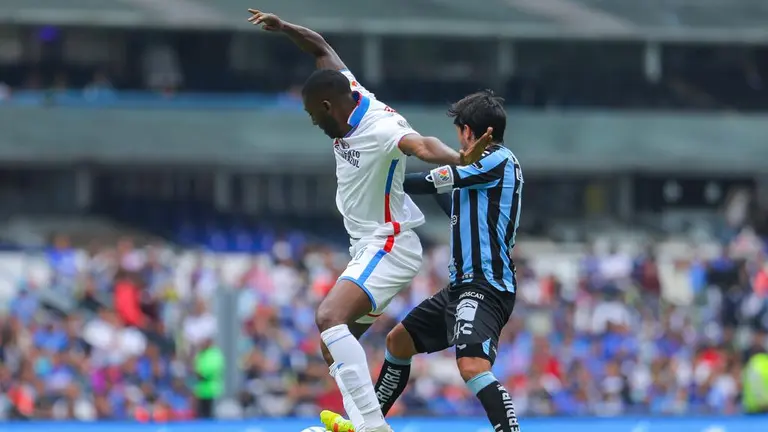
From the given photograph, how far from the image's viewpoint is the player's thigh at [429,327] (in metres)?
8.55

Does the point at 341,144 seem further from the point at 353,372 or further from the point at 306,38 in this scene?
the point at 353,372

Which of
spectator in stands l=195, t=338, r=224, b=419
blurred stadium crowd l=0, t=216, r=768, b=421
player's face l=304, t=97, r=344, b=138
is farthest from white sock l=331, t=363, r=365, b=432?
spectator in stands l=195, t=338, r=224, b=419

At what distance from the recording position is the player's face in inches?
318

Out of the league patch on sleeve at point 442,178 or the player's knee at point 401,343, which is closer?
the league patch on sleeve at point 442,178

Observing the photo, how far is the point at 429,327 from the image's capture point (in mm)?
8578

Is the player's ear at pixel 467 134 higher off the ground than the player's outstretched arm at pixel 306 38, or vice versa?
the player's outstretched arm at pixel 306 38

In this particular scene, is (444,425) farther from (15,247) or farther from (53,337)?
(15,247)

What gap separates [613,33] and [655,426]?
20.4 m

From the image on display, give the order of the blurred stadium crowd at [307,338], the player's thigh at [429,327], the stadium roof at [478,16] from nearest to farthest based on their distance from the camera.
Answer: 1. the player's thigh at [429,327]
2. the blurred stadium crowd at [307,338]
3. the stadium roof at [478,16]

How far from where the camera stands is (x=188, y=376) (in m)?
16.9

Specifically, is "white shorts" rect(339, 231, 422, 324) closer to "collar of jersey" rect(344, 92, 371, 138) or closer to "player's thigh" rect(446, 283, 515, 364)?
"player's thigh" rect(446, 283, 515, 364)

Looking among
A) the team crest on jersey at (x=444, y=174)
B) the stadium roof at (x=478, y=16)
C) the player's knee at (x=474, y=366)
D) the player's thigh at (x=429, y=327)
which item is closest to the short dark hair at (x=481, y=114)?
the team crest on jersey at (x=444, y=174)

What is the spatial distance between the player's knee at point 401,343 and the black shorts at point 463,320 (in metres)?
0.03

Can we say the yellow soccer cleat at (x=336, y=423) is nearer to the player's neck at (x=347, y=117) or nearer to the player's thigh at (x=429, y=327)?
the player's thigh at (x=429, y=327)
